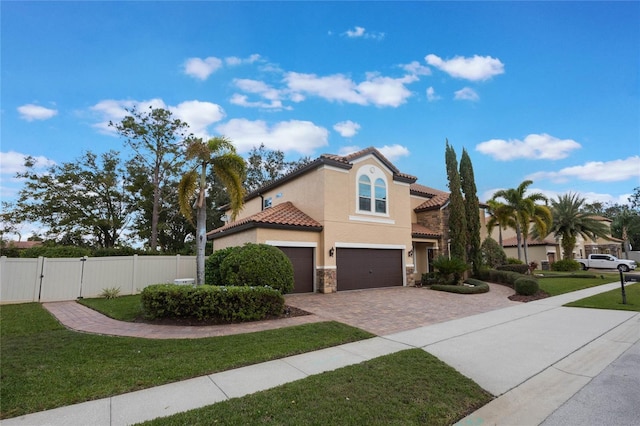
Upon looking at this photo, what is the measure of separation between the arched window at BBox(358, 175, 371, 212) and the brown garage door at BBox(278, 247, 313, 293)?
3802mm

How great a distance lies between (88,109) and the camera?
1423 cm

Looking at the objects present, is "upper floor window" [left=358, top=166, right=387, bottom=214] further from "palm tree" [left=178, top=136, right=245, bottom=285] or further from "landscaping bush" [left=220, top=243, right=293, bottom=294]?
"palm tree" [left=178, top=136, right=245, bottom=285]

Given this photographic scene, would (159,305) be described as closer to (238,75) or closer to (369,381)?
(369,381)

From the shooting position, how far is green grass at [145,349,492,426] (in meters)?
3.50

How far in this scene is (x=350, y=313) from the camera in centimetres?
994

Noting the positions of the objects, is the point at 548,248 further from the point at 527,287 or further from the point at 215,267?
the point at 215,267

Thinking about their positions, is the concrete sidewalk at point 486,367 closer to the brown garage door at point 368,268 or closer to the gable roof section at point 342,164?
the brown garage door at point 368,268

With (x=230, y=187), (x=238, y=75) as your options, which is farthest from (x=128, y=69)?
(x=230, y=187)

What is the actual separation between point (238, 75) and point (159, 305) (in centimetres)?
1003

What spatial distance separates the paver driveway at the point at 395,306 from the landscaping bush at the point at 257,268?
134 centimetres

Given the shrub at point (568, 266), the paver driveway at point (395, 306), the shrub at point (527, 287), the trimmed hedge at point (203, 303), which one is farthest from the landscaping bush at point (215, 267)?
the shrub at point (568, 266)

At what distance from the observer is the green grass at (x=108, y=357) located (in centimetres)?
423

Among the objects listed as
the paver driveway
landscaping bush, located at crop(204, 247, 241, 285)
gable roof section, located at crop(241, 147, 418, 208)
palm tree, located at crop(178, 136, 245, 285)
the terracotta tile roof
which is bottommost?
the paver driveway

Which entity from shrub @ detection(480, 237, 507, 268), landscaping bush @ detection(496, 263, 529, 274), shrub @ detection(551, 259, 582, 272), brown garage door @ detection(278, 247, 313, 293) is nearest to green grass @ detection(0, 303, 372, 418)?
brown garage door @ detection(278, 247, 313, 293)
